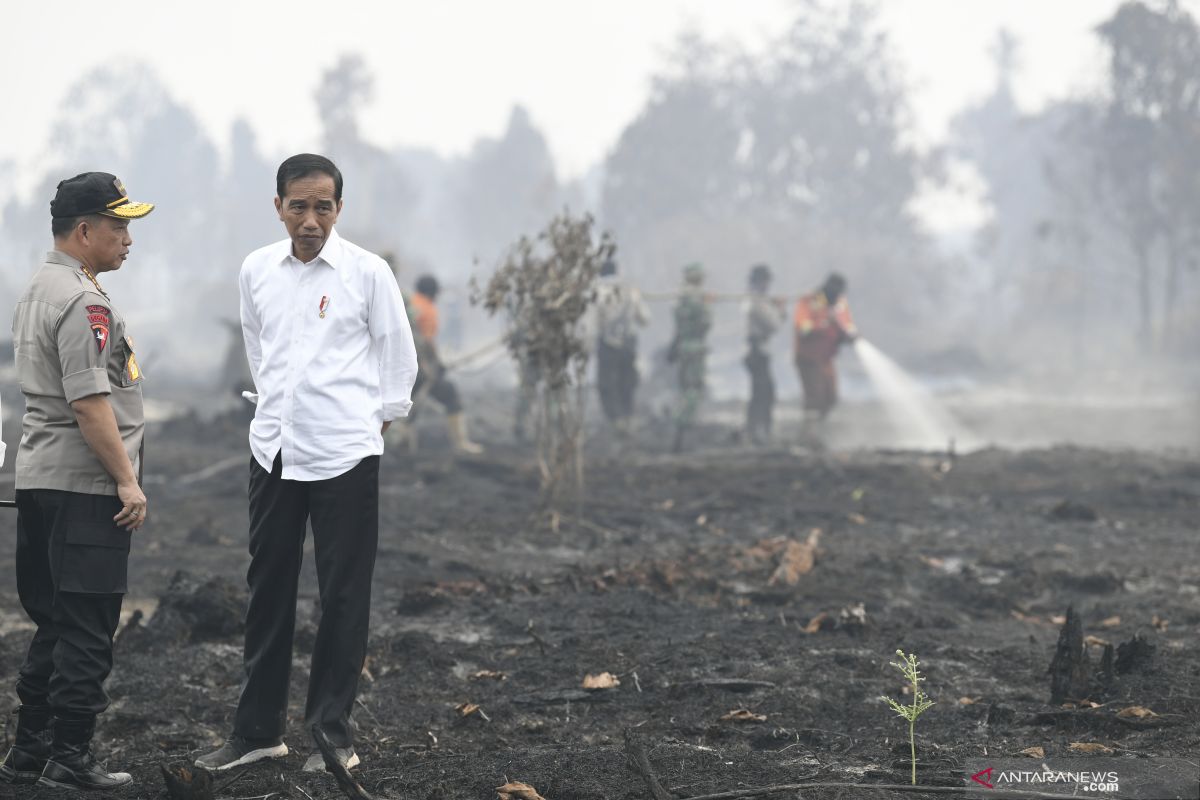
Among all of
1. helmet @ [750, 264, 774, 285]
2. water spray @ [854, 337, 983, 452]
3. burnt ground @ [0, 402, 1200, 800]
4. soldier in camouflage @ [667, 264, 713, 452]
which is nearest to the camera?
burnt ground @ [0, 402, 1200, 800]

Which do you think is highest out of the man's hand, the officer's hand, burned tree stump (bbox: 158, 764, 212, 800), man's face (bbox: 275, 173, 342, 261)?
man's face (bbox: 275, 173, 342, 261)

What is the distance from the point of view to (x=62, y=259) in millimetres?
3793

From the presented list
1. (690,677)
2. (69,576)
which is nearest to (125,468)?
(69,576)

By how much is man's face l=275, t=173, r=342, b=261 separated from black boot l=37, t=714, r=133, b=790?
152 centimetres

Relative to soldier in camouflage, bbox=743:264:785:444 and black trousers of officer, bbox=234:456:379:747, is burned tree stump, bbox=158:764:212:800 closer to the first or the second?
black trousers of officer, bbox=234:456:379:747

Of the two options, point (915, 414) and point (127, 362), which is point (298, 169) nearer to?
point (127, 362)

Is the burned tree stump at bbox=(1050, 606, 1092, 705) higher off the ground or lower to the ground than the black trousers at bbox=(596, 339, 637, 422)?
lower

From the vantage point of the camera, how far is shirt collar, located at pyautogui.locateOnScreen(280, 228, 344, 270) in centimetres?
379

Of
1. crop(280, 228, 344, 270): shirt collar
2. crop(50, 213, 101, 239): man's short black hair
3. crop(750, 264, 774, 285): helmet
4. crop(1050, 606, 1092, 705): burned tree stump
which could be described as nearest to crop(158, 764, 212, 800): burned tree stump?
crop(280, 228, 344, 270): shirt collar

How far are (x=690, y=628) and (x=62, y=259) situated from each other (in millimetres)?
3484

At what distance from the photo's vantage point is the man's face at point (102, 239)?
382cm

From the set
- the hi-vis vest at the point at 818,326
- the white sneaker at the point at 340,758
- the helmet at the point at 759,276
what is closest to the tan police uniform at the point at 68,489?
the white sneaker at the point at 340,758

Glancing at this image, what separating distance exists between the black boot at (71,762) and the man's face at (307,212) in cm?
152

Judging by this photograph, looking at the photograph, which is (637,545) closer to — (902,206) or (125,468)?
(125,468)
